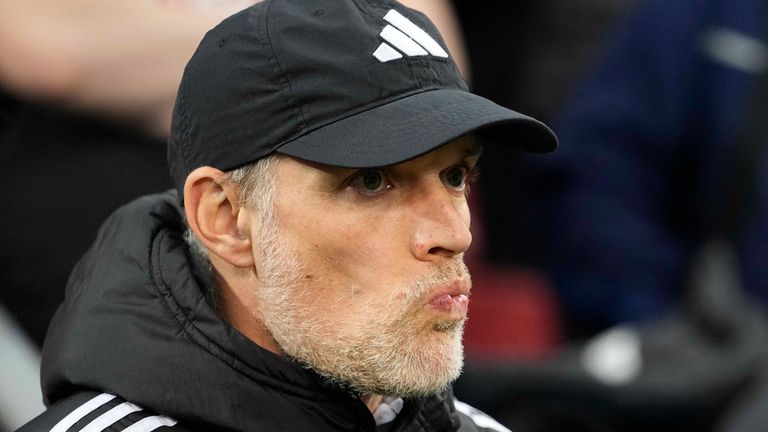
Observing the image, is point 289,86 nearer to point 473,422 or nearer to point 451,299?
point 451,299

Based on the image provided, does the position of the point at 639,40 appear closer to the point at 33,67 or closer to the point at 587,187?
the point at 587,187

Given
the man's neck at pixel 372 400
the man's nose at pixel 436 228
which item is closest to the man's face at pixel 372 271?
the man's nose at pixel 436 228

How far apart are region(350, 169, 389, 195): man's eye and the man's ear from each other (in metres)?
0.23

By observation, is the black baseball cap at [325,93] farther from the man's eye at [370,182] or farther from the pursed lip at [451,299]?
the pursed lip at [451,299]

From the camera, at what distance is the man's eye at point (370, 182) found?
2641 millimetres

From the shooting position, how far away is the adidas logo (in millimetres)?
2625

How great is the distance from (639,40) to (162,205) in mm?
2808

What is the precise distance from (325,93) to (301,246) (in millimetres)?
284

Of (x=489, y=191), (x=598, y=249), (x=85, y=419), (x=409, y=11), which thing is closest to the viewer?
(x=85, y=419)

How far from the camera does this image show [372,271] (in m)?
2.64

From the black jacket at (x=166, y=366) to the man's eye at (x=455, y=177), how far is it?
416mm

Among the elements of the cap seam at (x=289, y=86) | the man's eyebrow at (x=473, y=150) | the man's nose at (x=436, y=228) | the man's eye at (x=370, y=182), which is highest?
the cap seam at (x=289, y=86)

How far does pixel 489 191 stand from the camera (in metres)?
5.91

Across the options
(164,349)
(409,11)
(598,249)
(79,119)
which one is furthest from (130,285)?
(598,249)
